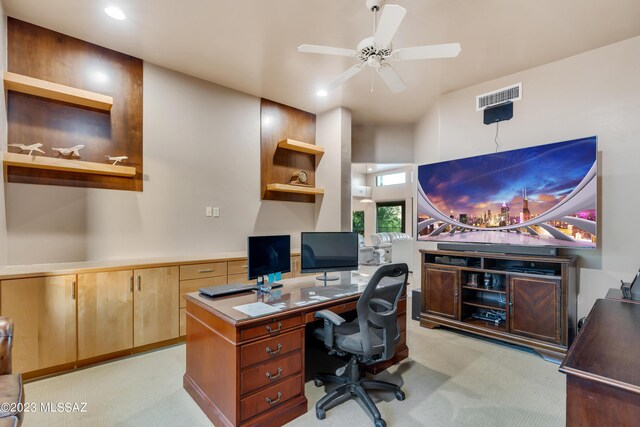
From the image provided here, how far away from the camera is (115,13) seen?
2561 millimetres

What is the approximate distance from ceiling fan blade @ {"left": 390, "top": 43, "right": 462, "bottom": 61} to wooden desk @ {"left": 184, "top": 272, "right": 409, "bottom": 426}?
1669 millimetres

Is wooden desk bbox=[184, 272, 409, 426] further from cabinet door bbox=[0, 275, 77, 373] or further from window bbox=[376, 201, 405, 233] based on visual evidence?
window bbox=[376, 201, 405, 233]

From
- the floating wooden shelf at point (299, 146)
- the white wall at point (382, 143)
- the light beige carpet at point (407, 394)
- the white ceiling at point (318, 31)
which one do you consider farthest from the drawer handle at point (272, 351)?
the white wall at point (382, 143)

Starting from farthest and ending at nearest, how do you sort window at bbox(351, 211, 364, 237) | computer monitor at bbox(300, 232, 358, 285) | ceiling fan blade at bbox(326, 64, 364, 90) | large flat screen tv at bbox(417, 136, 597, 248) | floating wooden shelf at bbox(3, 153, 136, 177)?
window at bbox(351, 211, 364, 237)
large flat screen tv at bbox(417, 136, 597, 248)
computer monitor at bbox(300, 232, 358, 285)
floating wooden shelf at bbox(3, 153, 136, 177)
ceiling fan blade at bbox(326, 64, 364, 90)

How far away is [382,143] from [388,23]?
361 cm

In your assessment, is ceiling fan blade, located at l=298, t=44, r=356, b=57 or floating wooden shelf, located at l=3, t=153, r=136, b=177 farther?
floating wooden shelf, located at l=3, t=153, r=136, b=177

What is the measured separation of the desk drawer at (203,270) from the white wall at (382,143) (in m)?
3.09

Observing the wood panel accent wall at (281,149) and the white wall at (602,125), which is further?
the wood panel accent wall at (281,149)

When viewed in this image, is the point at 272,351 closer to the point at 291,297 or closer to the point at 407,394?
the point at 291,297

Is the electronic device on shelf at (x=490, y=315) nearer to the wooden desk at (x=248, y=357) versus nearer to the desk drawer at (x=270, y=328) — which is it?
the wooden desk at (x=248, y=357)

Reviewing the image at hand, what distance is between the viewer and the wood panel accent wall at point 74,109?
2699mm

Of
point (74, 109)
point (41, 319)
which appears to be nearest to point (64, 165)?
point (74, 109)

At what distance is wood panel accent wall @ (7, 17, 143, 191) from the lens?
8.86 feet

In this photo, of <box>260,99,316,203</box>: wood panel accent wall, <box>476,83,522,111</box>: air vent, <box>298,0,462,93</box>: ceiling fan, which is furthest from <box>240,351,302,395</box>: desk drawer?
<box>476,83,522,111</box>: air vent
